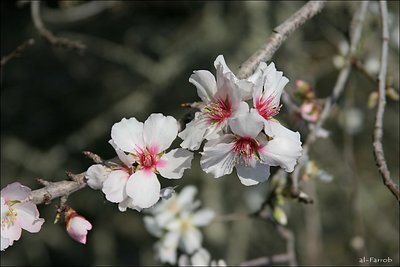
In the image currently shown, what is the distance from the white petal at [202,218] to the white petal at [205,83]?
1.00 meters

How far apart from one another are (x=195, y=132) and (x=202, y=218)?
1.04 meters

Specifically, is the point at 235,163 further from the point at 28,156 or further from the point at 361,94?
the point at 361,94

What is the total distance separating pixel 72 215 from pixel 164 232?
96 centimetres

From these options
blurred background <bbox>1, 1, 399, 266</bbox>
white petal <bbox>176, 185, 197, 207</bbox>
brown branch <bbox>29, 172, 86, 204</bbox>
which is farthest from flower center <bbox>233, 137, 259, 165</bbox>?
blurred background <bbox>1, 1, 399, 266</bbox>

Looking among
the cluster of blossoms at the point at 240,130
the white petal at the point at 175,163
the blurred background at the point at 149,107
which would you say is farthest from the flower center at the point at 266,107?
the blurred background at the point at 149,107

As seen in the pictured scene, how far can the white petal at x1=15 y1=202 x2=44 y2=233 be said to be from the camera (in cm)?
96

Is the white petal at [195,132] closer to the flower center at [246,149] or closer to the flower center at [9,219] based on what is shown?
the flower center at [246,149]

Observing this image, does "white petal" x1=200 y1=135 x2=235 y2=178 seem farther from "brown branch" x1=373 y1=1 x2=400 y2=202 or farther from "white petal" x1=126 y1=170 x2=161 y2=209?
"brown branch" x1=373 y1=1 x2=400 y2=202

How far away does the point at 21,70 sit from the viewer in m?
2.81

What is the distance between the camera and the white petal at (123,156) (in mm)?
957

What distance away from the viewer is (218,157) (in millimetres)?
927

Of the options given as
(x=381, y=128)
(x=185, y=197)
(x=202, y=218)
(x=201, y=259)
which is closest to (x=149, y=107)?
(x=185, y=197)

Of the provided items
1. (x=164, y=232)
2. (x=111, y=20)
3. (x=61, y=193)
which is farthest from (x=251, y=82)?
(x=111, y=20)

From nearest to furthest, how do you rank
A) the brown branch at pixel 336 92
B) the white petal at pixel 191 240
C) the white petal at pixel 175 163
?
1. the white petal at pixel 175 163
2. the brown branch at pixel 336 92
3. the white petal at pixel 191 240
